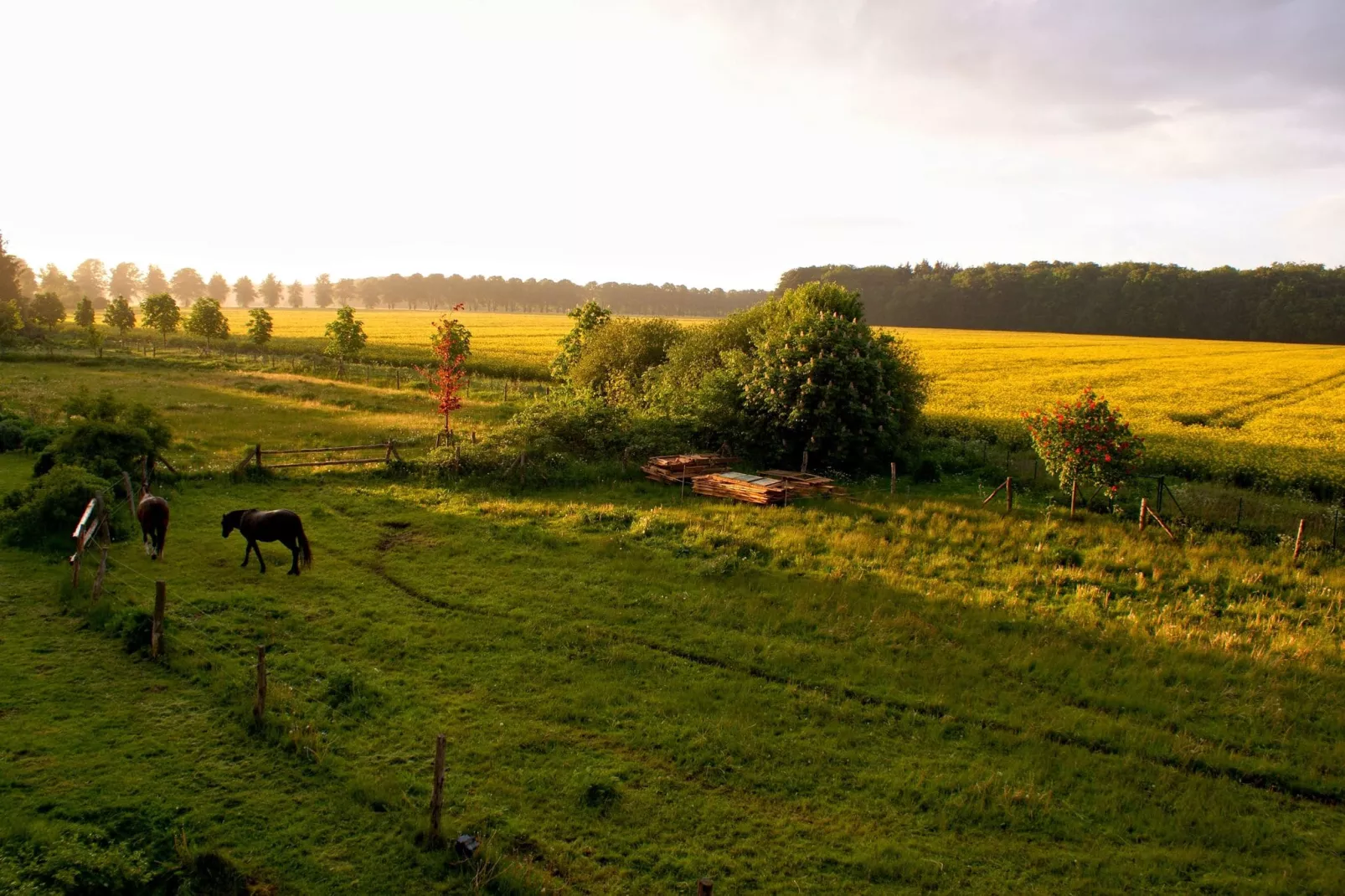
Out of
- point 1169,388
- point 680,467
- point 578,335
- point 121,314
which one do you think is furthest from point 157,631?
point 121,314

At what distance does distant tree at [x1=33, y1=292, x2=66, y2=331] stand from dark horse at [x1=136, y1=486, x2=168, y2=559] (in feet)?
233

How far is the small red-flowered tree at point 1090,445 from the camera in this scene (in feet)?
68.2

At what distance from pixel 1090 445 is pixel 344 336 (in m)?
51.2

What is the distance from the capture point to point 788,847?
853 cm

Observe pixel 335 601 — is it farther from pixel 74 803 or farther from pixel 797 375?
pixel 797 375

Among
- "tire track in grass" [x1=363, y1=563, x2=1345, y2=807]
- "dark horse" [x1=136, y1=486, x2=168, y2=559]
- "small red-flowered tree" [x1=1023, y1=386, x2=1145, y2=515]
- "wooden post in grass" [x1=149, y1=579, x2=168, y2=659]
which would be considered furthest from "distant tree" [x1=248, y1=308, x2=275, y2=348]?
"small red-flowered tree" [x1=1023, y1=386, x2=1145, y2=515]

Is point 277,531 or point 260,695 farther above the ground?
point 277,531

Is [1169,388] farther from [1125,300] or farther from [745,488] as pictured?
[1125,300]

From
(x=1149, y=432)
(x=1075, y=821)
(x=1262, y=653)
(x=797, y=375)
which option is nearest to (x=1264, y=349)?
(x=1149, y=432)

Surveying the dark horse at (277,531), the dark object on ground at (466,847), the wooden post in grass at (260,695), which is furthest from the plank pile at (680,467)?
the dark object on ground at (466,847)

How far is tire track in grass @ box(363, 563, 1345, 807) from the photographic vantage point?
10102 millimetres

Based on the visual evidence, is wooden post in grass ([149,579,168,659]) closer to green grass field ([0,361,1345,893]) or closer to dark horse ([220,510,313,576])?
green grass field ([0,361,1345,893])

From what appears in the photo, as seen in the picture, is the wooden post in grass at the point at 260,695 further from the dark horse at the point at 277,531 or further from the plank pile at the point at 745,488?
the plank pile at the point at 745,488

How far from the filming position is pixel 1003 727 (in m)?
11.3
